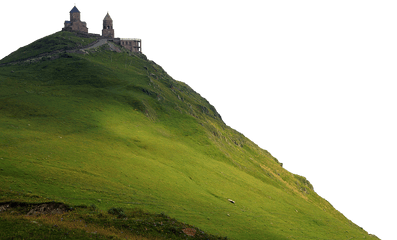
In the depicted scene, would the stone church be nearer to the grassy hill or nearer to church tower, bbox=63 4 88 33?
church tower, bbox=63 4 88 33

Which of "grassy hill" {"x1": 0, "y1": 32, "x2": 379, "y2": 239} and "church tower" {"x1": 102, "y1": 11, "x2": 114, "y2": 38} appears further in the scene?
"church tower" {"x1": 102, "y1": 11, "x2": 114, "y2": 38}

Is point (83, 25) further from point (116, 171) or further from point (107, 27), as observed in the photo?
point (116, 171)

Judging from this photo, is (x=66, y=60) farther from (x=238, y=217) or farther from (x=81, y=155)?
(x=238, y=217)

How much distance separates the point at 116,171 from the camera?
5353 cm

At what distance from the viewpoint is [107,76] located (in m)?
121

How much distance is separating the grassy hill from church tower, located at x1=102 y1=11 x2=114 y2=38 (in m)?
70.1

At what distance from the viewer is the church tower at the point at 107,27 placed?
616 feet

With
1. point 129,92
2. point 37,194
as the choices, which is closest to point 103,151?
point 37,194

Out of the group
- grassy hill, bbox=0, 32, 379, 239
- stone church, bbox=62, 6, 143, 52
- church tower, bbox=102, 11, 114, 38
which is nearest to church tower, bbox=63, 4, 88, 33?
stone church, bbox=62, 6, 143, 52

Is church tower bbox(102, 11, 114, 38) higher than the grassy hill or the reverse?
higher

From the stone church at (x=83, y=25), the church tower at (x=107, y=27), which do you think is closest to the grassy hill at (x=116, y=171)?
the stone church at (x=83, y=25)

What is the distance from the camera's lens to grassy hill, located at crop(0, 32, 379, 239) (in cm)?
3319

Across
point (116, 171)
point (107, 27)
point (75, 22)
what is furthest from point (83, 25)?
point (116, 171)

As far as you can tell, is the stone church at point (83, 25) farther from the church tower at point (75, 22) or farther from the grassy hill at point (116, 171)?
the grassy hill at point (116, 171)
